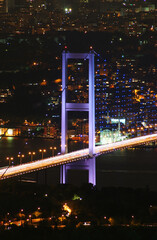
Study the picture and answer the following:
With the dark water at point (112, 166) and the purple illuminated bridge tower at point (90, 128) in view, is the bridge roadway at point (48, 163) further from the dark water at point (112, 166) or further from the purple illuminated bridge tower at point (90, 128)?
the dark water at point (112, 166)

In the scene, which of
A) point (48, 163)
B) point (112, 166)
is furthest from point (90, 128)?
point (112, 166)

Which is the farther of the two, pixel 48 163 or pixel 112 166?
pixel 112 166

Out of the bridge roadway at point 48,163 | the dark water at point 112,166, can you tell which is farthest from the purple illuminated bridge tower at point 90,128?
the dark water at point 112,166

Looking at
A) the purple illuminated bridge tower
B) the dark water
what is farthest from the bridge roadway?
the dark water

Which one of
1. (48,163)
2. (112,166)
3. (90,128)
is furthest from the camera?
(112,166)

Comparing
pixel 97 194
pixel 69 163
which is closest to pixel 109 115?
pixel 69 163

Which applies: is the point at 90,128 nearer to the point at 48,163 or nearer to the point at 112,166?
the point at 48,163

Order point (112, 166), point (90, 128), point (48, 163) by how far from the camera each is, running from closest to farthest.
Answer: point (48, 163), point (90, 128), point (112, 166)

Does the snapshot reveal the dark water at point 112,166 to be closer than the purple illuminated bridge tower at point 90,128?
No

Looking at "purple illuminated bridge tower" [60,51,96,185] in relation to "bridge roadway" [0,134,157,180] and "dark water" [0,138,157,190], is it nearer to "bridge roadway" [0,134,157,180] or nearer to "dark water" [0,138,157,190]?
"bridge roadway" [0,134,157,180]
